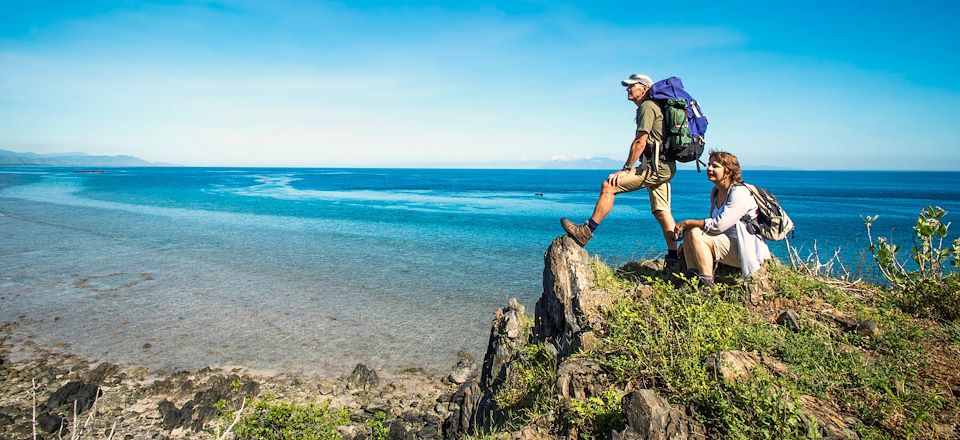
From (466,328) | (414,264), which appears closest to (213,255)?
(414,264)

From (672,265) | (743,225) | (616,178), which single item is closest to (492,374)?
(672,265)

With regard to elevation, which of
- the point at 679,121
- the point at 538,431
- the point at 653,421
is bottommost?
the point at 538,431

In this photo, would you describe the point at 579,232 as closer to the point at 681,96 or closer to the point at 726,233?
the point at 726,233

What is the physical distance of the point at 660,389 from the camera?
4.76m

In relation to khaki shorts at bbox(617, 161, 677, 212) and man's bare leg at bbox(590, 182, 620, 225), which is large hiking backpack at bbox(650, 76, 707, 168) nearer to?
khaki shorts at bbox(617, 161, 677, 212)

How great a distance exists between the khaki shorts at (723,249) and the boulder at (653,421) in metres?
3.17

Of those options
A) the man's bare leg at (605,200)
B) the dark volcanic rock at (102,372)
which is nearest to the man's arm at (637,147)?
the man's bare leg at (605,200)

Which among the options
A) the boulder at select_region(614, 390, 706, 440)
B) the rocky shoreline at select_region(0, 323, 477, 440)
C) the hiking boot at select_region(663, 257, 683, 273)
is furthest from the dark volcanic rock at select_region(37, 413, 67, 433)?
the hiking boot at select_region(663, 257, 683, 273)

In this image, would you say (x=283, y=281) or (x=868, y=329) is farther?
(x=283, y=281)

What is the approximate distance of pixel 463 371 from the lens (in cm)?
1159

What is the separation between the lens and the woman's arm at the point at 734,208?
6477 millimetres

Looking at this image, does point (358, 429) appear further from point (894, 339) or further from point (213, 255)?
point (213, 255)

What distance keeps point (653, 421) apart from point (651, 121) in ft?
13.8

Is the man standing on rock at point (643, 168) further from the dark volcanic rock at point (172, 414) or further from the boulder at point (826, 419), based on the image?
the dark volcanic rock at point (172, 414)
